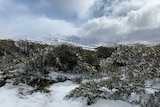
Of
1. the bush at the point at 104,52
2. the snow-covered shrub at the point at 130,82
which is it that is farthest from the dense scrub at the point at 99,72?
the bush at the point at 104,52

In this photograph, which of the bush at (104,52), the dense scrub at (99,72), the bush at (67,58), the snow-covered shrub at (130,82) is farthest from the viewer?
the bush at (104,52)

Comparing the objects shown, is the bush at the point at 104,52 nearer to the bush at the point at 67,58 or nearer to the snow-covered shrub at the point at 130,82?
the bush at the point at 67,58

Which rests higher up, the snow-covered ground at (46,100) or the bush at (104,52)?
the bush at (104,52)

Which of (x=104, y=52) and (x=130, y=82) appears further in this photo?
(x=104, y=52)

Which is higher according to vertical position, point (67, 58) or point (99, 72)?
point (67, 58)

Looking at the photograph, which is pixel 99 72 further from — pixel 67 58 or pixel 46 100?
pixel 46 100

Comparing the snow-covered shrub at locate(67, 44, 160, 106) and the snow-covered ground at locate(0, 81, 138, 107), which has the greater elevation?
the snow-covered shrub at locate(67, 44, 160, 106)

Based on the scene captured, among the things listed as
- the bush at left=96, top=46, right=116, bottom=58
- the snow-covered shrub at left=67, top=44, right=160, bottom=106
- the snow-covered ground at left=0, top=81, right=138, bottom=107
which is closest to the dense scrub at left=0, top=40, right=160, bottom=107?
the snow-covered shrub at left=67, top=44, right=160, bottom=106

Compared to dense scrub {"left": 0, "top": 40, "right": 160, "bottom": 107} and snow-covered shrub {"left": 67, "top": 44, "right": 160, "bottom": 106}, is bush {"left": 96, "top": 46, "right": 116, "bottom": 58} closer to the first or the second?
dense scrub {"left": 0, "top": 40, "right": 160, "bottom": 107}

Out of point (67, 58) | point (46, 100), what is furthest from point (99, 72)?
point (46, 100)

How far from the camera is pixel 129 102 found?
10.4m

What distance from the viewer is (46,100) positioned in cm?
1142

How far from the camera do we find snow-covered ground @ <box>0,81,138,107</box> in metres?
10.6

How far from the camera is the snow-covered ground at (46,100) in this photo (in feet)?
34.9
